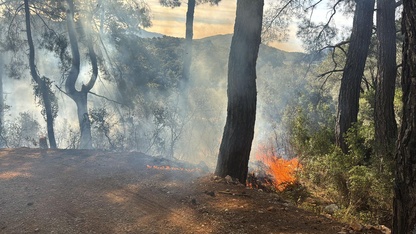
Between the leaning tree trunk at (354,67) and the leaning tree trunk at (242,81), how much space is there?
4.09m

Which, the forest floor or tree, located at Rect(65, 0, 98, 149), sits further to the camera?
tree, located at Rect(65, 0, 98, 149)

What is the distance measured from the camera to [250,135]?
6816 mm

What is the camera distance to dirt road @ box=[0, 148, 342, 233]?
14.6 ft

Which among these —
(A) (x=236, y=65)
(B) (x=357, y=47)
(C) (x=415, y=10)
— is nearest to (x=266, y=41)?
(B) (x=357, y=47)

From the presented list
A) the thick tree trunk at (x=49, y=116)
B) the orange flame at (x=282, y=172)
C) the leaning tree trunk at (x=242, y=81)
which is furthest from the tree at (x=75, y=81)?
the leaning tree trunk at (x=242, y=81)

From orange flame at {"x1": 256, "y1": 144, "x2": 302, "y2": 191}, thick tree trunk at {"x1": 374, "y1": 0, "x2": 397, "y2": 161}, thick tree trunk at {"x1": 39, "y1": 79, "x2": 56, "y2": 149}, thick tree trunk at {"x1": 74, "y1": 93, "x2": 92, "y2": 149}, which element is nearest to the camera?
thick tree trunk at {"x1": 374, "y1": 0, "x2": 397, "y2": 161}

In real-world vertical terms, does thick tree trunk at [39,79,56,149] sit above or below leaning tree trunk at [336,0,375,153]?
below

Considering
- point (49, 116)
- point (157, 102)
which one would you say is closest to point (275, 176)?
point (49, 116)

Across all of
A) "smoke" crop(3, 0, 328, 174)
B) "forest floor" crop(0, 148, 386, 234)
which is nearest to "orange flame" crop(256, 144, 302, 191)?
"forest floor" crop(0, 148, 386, 234)

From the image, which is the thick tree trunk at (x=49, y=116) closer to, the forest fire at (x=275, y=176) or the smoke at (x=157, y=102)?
the smoke at (x=157, y=102)

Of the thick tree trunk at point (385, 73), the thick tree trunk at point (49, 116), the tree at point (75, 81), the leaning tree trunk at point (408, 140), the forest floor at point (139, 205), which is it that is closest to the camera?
the leaning tree trunk at point (408, 140)

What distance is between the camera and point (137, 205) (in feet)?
17.4

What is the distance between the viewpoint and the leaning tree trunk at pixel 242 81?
22.0ft

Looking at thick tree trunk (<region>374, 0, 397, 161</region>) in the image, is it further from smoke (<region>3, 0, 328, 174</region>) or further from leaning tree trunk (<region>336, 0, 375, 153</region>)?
smoke (<region>3, 0, 328, 174</region>)
